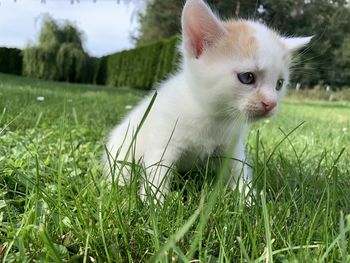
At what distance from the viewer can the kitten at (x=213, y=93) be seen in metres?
1.52

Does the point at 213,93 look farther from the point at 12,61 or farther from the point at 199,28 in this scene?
the point at 12,61

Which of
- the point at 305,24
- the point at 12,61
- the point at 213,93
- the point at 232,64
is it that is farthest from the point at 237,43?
the point at 12,61

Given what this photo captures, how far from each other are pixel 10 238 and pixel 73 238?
0.44 feet

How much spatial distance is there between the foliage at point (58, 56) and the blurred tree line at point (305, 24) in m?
3.58

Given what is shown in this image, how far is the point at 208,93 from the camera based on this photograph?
1.57m

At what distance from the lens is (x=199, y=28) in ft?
5.34

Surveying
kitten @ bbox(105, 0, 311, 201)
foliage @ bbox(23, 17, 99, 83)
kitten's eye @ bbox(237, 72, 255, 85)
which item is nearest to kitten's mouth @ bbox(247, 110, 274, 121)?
kitten @ bbox(105, 0, 311, 201)

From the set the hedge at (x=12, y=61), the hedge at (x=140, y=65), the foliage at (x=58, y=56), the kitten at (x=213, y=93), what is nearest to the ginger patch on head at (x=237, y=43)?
the kitten at (x=213, y=93)

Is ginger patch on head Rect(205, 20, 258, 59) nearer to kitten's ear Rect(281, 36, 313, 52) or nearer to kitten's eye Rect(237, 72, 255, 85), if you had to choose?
kitten's eye Rect(237, 72, 255, 85)

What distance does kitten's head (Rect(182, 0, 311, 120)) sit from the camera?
4.99 feet

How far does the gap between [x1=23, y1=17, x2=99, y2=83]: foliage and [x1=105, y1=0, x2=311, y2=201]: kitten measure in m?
14.8

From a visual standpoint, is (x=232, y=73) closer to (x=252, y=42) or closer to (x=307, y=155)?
(x=252, y=42)

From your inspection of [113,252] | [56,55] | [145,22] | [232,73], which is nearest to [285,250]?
[113,252]

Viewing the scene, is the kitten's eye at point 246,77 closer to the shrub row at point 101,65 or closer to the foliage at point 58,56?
the shrub row at point 101,65
